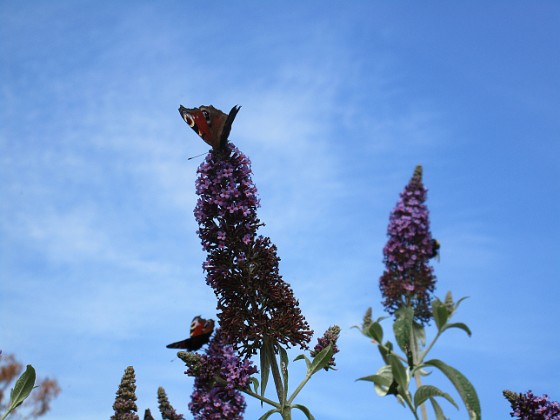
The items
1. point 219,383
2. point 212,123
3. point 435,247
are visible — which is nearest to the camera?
point 219,383

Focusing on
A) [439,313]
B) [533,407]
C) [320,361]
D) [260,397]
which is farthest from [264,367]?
[533,407]

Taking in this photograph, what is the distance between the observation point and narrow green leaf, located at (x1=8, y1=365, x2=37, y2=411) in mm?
6855

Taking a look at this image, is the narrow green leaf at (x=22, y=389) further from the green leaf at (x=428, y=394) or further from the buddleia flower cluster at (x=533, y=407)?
the buddleia flower cluster at (x=533, y=407)

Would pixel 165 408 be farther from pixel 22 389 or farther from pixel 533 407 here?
pixel 533 407

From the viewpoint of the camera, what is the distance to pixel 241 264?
9.48 m

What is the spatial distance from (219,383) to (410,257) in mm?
5754

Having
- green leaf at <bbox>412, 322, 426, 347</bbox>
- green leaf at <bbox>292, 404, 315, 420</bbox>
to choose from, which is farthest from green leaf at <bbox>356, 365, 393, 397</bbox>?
green leaf at <bbox>412, 322, 426, 347</bbox>

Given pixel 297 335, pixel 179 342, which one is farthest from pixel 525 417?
pixel 179 342

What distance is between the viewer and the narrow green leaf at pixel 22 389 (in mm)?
6855

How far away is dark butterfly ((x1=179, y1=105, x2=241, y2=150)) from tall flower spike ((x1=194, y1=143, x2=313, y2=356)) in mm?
311

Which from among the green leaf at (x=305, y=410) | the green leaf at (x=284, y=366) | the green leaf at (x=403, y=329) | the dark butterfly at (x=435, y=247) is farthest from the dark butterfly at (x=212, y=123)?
the dark butterfly at (x=435, y=247)

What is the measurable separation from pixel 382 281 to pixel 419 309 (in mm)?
1292

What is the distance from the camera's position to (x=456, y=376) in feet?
16.0

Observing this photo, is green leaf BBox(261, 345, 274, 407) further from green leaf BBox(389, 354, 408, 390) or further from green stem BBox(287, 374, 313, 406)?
green leaf BBox(389, 354, 408, 390)
